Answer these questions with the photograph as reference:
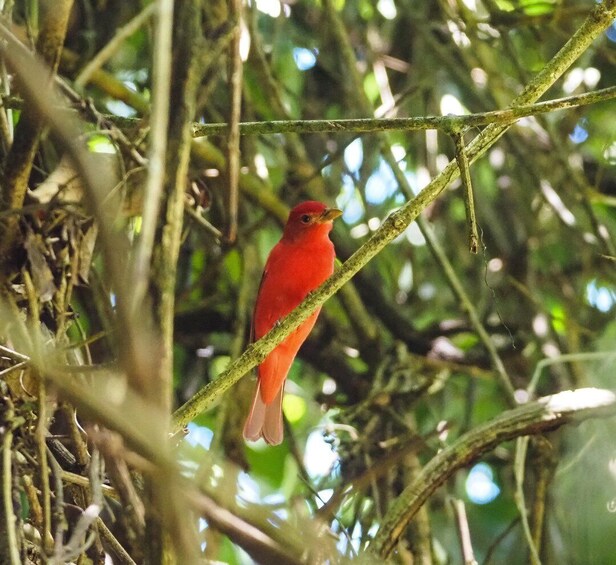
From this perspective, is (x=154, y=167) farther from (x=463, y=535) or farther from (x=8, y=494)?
(x=463, y=535)

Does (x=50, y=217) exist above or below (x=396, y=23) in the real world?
below

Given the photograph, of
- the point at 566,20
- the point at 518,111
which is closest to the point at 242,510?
the point at 518,111

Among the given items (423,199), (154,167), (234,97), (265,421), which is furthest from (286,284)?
(154,167)

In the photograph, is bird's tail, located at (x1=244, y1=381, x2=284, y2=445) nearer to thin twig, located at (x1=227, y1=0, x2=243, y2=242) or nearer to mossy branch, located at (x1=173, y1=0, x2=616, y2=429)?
thin twig, located at (x1=227, y1=0, x2=243, y2=242)

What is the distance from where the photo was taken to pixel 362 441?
3461mm

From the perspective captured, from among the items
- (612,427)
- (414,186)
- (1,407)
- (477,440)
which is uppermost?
(414,186)

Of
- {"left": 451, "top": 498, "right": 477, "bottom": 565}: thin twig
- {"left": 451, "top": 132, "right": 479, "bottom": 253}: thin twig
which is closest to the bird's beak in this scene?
{"left": 451, "top": 498, "right": 477, "bottom": 565}: thin twig

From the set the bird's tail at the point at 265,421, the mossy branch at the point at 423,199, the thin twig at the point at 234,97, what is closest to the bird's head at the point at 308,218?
the bird's tail at the point at 265,421

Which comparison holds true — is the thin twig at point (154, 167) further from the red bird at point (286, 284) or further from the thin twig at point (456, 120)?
the red bird at point (286, 284)

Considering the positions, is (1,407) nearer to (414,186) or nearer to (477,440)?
(477,440)

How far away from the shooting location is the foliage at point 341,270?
2.04 m

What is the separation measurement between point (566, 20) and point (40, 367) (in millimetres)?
3846

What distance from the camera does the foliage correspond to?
6.71 feet

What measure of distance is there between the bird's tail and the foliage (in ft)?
0.37
